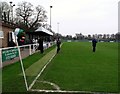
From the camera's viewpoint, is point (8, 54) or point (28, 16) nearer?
point (8, 54)

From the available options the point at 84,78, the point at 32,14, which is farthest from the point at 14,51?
the point at 32,14

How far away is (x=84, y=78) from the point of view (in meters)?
11.9

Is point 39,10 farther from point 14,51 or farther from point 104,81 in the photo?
point 104,81

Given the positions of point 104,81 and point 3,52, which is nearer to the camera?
point 104,81

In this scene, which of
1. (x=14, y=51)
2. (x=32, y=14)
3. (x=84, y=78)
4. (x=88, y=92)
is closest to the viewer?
(x=88, y=92)

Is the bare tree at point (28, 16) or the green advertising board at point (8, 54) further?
the bare tree at point (28, 16)

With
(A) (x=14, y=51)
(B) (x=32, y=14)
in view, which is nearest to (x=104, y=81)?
(A) (x=14, y=51)

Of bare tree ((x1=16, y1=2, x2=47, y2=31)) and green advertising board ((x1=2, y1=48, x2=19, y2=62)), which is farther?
bare tree ((x1=16, y1=2, x2=47, y2=31))

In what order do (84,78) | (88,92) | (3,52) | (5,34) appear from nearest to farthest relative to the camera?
1. (88,92)
2. (84,78)
3. (3,52)
4. (5,34)

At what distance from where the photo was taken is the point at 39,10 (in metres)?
91.1

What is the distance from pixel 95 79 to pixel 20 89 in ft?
11.6

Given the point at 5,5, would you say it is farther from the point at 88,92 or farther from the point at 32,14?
the point at 88,92

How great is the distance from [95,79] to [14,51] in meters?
8.63

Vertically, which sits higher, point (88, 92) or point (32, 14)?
point (32, 14)
